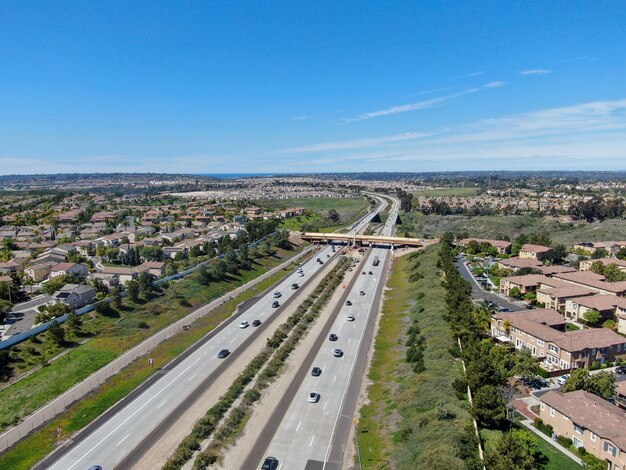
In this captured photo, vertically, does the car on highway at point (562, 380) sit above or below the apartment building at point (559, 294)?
below

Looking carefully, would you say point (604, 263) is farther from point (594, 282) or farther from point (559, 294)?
point (559, 294)

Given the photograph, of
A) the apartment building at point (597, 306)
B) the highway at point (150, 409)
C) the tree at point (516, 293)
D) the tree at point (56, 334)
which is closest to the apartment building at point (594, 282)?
the apartment building at point (597, 306)

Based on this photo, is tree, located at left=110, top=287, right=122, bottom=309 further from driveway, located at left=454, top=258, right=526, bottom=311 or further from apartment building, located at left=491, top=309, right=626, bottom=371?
driveway, located at left=454, top=258, right=526, bottom=311

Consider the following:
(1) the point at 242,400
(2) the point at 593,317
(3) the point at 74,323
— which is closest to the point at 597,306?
(2) the point at 593,317

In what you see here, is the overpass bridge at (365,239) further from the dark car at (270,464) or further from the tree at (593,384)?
the dark car at (270,464)

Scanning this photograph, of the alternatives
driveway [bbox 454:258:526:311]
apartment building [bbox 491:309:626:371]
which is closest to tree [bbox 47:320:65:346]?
apartment building [bbox 491:309:626:371]
